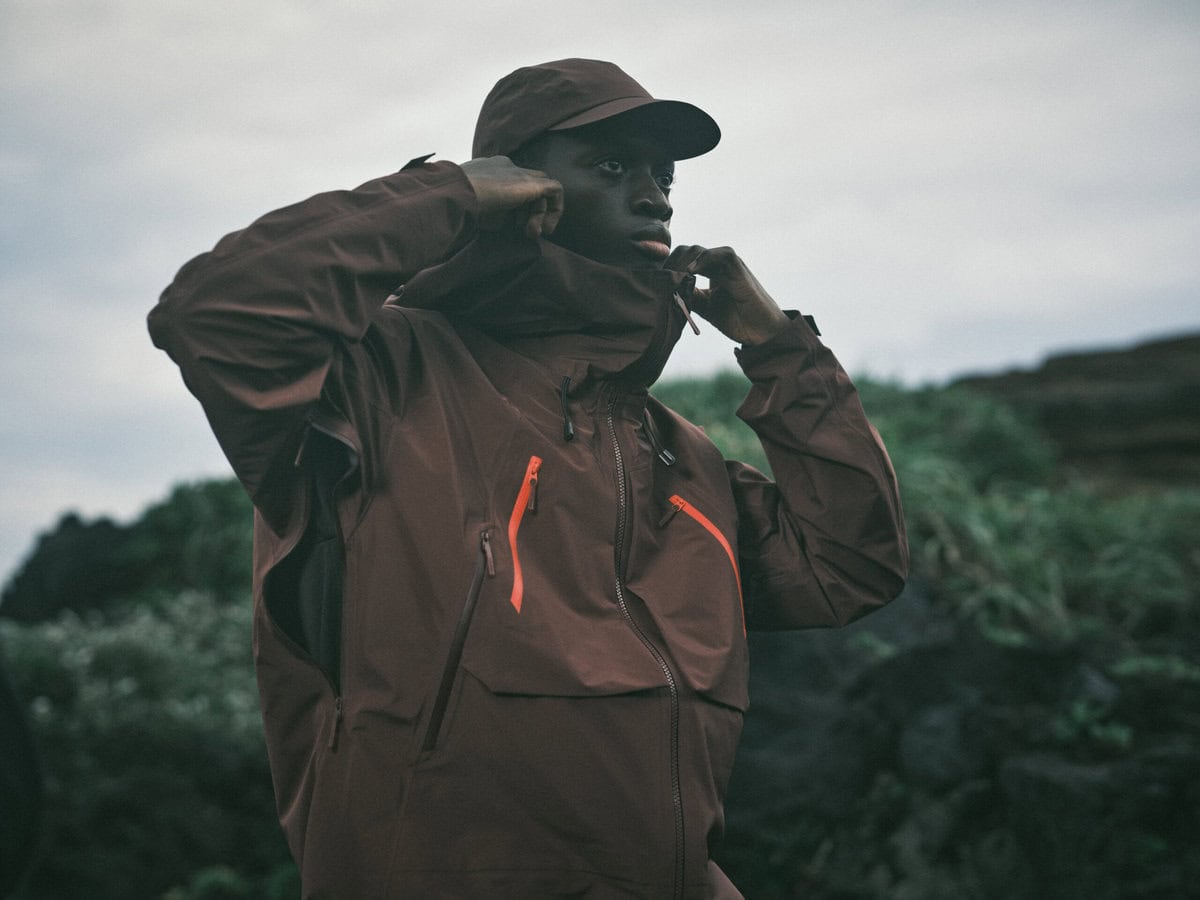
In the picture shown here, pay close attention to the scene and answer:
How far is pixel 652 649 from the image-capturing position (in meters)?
2.35

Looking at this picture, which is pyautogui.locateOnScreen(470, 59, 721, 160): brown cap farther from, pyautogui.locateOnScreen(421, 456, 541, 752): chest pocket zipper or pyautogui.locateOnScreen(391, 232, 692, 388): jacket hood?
pyautogui.locateOnScreen(421, 456, 541, 752): chest pocket zipper

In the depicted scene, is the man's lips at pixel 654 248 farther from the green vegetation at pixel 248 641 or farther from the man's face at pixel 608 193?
the green vegetation at pixel 248 641

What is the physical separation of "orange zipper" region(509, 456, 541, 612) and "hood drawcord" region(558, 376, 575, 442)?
11 centimetres

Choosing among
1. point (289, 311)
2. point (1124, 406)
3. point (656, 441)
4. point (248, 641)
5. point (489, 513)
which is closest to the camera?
point (289, 311)

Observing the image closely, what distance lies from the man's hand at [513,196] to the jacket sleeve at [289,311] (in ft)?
0.24

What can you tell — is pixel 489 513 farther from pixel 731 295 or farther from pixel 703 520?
pixel 731 295

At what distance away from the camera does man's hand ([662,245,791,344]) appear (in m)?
2.79

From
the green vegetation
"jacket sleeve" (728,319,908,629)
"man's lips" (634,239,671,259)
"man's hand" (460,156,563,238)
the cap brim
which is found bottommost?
the green vegetation

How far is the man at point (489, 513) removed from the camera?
2.12 m

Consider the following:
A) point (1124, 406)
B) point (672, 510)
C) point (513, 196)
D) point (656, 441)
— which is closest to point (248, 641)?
point (656, 441)

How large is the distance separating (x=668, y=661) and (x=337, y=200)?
111 cm

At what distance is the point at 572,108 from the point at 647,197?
257mm

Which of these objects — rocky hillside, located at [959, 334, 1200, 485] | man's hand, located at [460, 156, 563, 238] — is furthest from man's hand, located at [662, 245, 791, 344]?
rocky hillside, located at [959, 334, 1200, 485]

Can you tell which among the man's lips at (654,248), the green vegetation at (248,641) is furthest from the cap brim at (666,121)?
the green vegetation at (248,641)
